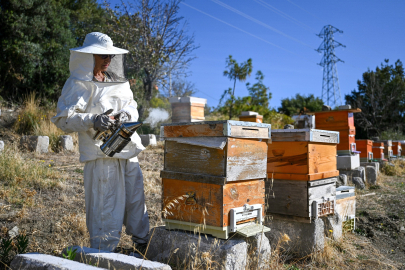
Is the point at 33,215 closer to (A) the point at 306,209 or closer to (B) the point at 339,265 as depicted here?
(A) the point at 306,209

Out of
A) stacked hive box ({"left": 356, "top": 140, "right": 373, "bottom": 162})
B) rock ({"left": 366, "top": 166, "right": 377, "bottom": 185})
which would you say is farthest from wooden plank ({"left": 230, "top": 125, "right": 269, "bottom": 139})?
stacked hive box ({"left": 356, "top": 140, "right": 373, "bottom": 162})

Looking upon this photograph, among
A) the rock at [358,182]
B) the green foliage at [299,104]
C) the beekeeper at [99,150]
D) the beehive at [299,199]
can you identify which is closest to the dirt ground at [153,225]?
the beekeeper at [99,150]

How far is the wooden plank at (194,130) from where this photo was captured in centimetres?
248

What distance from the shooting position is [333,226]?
3629 millimetres

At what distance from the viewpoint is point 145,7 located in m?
12.5

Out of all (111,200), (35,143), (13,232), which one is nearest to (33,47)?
(35,143)

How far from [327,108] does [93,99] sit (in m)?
6.19

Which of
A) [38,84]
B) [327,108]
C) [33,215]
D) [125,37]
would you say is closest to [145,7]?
[125,37]

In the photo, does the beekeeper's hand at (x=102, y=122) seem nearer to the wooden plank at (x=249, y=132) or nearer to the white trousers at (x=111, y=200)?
the white trousers at (x=111, y=200)

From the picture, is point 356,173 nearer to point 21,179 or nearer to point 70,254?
point 21,179

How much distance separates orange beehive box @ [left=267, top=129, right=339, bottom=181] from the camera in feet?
10.5

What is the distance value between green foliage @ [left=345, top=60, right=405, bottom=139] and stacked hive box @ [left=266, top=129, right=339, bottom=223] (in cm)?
1847

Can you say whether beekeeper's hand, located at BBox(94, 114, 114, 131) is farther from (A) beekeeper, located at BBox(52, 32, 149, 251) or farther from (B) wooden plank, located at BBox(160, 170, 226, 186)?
(B) wooden plank, located at BBox(160, 170, 226, 186)

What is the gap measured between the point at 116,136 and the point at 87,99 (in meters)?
0.49
